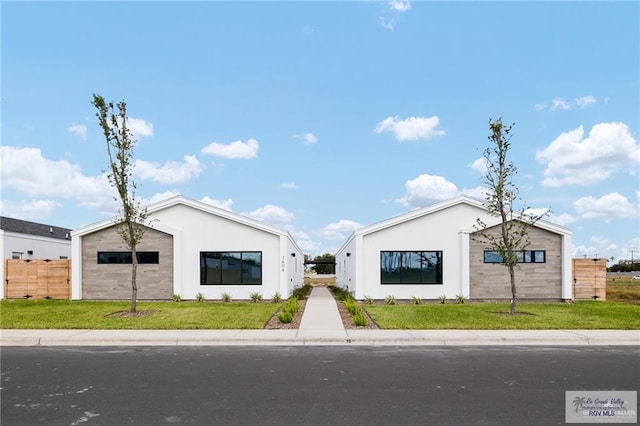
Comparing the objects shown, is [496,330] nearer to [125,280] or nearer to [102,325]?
[102,325]

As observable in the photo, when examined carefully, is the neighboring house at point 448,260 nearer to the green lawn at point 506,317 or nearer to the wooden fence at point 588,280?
the wooden fence at point 588,280

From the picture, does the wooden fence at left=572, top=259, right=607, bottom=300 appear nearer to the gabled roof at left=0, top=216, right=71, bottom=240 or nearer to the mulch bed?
the mulch bed

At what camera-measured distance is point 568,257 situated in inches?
900

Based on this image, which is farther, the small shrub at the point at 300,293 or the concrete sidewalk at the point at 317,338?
the small shrub at the point at 300,293

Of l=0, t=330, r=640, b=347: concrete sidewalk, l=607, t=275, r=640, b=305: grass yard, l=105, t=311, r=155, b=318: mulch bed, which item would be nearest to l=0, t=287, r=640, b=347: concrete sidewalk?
l=0, t=330, r=640, b=347: concrete sidewalk

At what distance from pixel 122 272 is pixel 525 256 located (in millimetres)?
19052

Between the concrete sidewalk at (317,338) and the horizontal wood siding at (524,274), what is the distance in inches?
372

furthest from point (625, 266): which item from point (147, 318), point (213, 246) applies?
point (147, 318)

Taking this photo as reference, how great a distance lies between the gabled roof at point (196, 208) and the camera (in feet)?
75.9

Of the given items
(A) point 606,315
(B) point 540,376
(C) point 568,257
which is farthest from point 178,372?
(C) point 568,257

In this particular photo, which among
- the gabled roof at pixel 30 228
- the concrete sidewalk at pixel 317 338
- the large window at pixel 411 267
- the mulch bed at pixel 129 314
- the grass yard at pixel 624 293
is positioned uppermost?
the gabled roof at pixel 30 228

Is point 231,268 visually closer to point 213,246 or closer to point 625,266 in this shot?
point 213,246

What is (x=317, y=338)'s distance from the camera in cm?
1223

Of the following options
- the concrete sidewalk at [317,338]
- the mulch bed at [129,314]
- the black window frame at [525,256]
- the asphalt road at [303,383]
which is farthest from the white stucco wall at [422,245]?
the asphalt road at [303,383]
